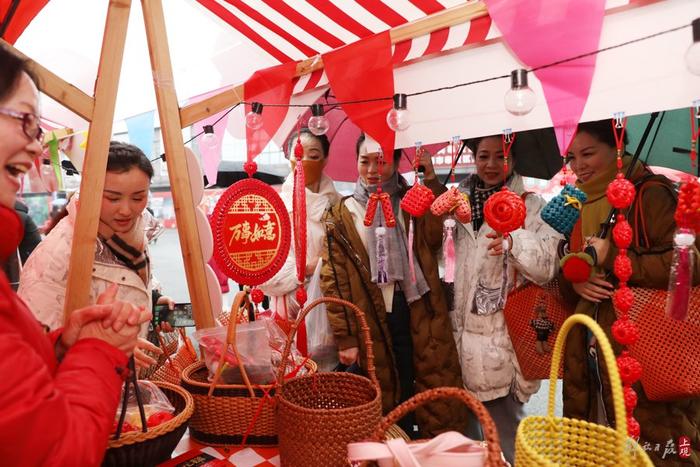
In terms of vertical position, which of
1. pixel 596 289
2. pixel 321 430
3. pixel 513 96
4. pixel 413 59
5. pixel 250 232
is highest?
pixel 413 59

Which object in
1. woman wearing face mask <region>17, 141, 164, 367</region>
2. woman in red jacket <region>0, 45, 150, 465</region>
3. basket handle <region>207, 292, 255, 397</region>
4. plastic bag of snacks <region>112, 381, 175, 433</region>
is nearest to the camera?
woman in red jacket <region>0, 45, 150, 465</region>

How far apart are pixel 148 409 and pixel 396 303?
123cm

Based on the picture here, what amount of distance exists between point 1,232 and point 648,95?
162cm

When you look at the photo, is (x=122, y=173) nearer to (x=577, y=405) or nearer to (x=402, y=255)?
(x=402, y=255)

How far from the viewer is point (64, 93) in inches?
60.2

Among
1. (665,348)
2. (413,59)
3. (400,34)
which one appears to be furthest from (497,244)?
(400,34)

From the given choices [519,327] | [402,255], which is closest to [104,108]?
[402,255]

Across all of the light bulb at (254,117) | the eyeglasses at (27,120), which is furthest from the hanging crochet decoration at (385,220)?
the eyeglasses at (27,120)

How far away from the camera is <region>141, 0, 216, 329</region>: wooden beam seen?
1.83m

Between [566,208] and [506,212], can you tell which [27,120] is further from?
[566,208]

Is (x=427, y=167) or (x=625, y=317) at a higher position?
(x=427, y=167)

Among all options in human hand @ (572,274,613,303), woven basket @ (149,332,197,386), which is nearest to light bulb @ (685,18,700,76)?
human hand @ (572,274,613,303)

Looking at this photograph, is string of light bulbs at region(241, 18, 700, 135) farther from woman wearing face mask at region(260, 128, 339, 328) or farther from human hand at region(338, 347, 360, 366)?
human hand at region(338, 347, 360, 366)

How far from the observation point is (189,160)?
77.0 inches
